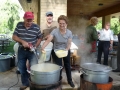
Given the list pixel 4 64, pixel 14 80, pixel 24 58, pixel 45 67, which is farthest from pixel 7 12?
pixel 45 67

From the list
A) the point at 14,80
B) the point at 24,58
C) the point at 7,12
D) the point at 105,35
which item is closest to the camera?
the point at 24,58

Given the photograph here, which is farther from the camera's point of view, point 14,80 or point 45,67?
point 14,80

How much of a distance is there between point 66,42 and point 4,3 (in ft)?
79.7

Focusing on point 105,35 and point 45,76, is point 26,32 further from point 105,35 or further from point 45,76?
point 105,35

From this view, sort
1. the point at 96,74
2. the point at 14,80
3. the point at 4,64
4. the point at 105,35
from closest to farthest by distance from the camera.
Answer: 1. the point at 96,74
2. the point at 14,80
3. the point at 4,64
4. the point at 105,35

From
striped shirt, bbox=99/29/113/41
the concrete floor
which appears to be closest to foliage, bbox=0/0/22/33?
the concrete floor

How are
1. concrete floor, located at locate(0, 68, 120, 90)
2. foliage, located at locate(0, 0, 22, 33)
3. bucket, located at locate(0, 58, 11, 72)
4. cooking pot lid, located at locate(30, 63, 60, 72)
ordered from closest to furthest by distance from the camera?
cooking pot lid, located at locate(30, 63, 60, 72) → concrete floor, located at locate(0, 68, 120, 90) → bucket, located at locate(0, 58, 11, 72) → foliage, located at locate(0, 0, 22, 33)

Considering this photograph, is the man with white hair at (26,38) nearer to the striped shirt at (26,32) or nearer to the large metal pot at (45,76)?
the striped shirt at (26,32)

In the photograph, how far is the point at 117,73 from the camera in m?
5.08

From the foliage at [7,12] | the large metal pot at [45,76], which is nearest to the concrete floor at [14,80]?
the large metal pot at [45,76]

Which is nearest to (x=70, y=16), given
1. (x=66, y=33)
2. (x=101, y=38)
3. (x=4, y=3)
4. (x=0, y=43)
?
(x=0, y=43)

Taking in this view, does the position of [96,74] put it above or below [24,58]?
below

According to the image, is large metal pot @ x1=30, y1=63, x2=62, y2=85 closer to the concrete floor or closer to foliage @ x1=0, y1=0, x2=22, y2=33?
the concrete floor

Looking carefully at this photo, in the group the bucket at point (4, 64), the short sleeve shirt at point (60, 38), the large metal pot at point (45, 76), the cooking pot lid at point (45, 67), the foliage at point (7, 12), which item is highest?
the foliage at point (7, 12)
